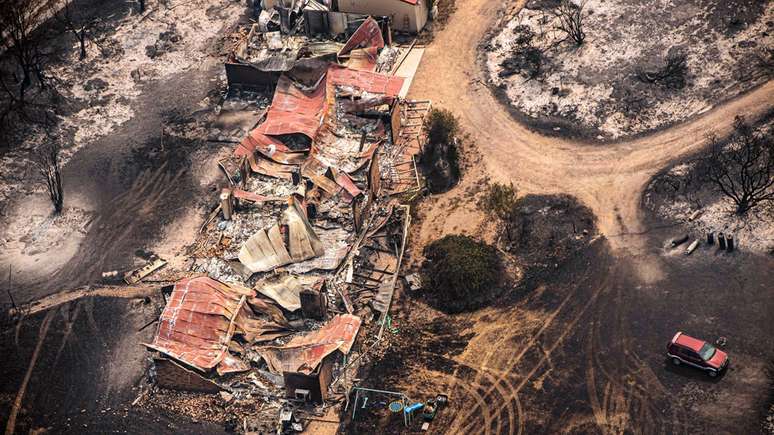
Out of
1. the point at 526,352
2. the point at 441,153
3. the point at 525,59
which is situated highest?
the point at 525,59

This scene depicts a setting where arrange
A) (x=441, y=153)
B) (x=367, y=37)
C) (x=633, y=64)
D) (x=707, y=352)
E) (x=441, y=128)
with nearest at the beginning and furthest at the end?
(x=707, y=352)
(x=441, y=153)
(x=441, y=128)
(x=633, y=64)
(x=367, y=37)

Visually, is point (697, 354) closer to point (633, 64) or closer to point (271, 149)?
point (633, 64)

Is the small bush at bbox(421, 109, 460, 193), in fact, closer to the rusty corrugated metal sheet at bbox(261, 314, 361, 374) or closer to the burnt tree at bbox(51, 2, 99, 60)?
the rusty corrugated metal sheet at bbox(261, 314, 361, 374)

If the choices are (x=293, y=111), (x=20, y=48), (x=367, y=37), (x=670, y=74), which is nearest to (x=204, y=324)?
(x=293, y=111)

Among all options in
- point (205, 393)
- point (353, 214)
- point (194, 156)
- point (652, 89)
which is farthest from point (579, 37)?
point (205, 393)

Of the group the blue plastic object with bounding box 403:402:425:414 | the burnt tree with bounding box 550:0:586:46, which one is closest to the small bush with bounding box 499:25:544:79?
the burnt tree with bounding box 550:0:586:46

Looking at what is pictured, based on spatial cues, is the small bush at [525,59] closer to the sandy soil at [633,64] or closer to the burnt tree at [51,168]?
the sandy soil at [633,64]

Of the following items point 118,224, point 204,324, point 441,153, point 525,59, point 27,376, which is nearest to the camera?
point 204,324

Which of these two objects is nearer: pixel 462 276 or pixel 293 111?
pixel 462 276
